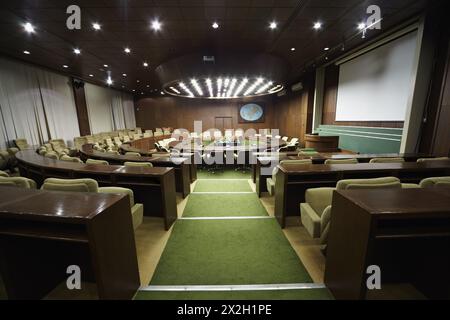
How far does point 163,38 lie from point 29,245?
529 centimetres

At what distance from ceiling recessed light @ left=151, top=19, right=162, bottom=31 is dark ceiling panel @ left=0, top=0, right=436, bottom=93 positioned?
11cm

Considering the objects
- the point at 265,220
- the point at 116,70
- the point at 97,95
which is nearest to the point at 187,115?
the point at 97,95

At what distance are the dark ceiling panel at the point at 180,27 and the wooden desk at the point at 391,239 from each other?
4.00m


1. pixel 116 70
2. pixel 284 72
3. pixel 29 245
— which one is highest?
pixel 116 70

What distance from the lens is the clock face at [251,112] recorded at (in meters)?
15.3

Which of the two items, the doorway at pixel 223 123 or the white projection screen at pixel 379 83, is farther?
the doorway at pixel 223 123

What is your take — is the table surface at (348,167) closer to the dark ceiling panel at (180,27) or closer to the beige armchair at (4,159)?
the dark ceiling panel at (180,27)

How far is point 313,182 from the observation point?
2.79m

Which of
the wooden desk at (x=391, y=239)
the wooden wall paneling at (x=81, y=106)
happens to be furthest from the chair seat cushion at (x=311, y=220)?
the wooden wall paneling at (x=81, y=106)

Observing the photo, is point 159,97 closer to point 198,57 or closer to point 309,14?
point 198,57

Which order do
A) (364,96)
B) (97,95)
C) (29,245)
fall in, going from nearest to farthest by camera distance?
1. (29,245)
2. (364,96)
3. (97,95)

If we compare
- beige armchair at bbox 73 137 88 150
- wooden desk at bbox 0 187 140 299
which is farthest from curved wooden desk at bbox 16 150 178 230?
beige armchair at bbox 73 137 88 150

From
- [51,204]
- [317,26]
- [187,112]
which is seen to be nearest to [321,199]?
[51,204]

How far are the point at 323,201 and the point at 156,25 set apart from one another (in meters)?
5.08
